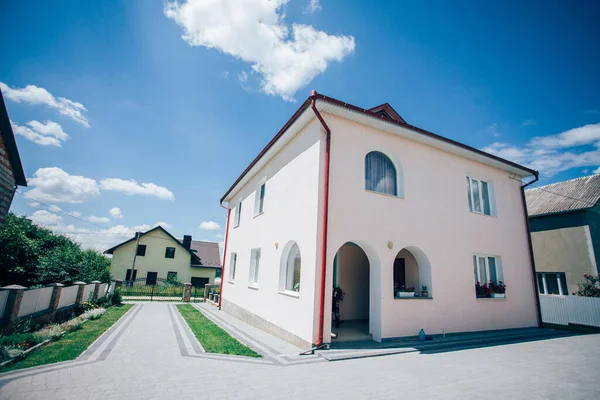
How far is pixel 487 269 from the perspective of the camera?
32.9ft

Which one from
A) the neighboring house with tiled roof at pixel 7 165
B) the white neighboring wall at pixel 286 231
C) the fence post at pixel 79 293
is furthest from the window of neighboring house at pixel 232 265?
the neighboring house with tiled roof at pixel 7 165

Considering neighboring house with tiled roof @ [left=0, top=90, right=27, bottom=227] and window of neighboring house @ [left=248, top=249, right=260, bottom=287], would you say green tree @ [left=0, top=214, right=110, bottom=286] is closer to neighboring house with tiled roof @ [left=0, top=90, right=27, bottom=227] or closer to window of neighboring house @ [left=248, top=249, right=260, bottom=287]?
neighboring house with tiled roof @ [left=0, top=90, right=27, bottom=227]

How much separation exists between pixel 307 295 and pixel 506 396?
13.5 feet

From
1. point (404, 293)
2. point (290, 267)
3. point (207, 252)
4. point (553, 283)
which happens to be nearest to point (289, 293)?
point (290, 267)

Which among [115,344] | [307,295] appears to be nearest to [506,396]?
[307,295]

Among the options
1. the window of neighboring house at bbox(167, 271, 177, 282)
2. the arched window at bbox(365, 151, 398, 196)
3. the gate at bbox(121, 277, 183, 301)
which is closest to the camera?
the arched window at bbox(365, 151, 398, 196)

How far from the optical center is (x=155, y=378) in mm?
4691

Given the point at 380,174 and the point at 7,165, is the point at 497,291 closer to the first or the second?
the point at 380,174

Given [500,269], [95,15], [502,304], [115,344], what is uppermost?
[95,15]

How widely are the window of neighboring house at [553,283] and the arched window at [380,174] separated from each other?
13.4 meters

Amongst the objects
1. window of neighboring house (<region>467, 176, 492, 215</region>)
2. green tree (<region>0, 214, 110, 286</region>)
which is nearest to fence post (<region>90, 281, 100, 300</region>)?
green tree (<region>0, 214, 110, 286</region>)

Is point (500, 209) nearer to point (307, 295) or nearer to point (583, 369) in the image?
point (583, 369)

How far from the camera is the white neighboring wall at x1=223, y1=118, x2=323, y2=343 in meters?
7.13

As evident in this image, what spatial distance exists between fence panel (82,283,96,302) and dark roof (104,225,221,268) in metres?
18.9
